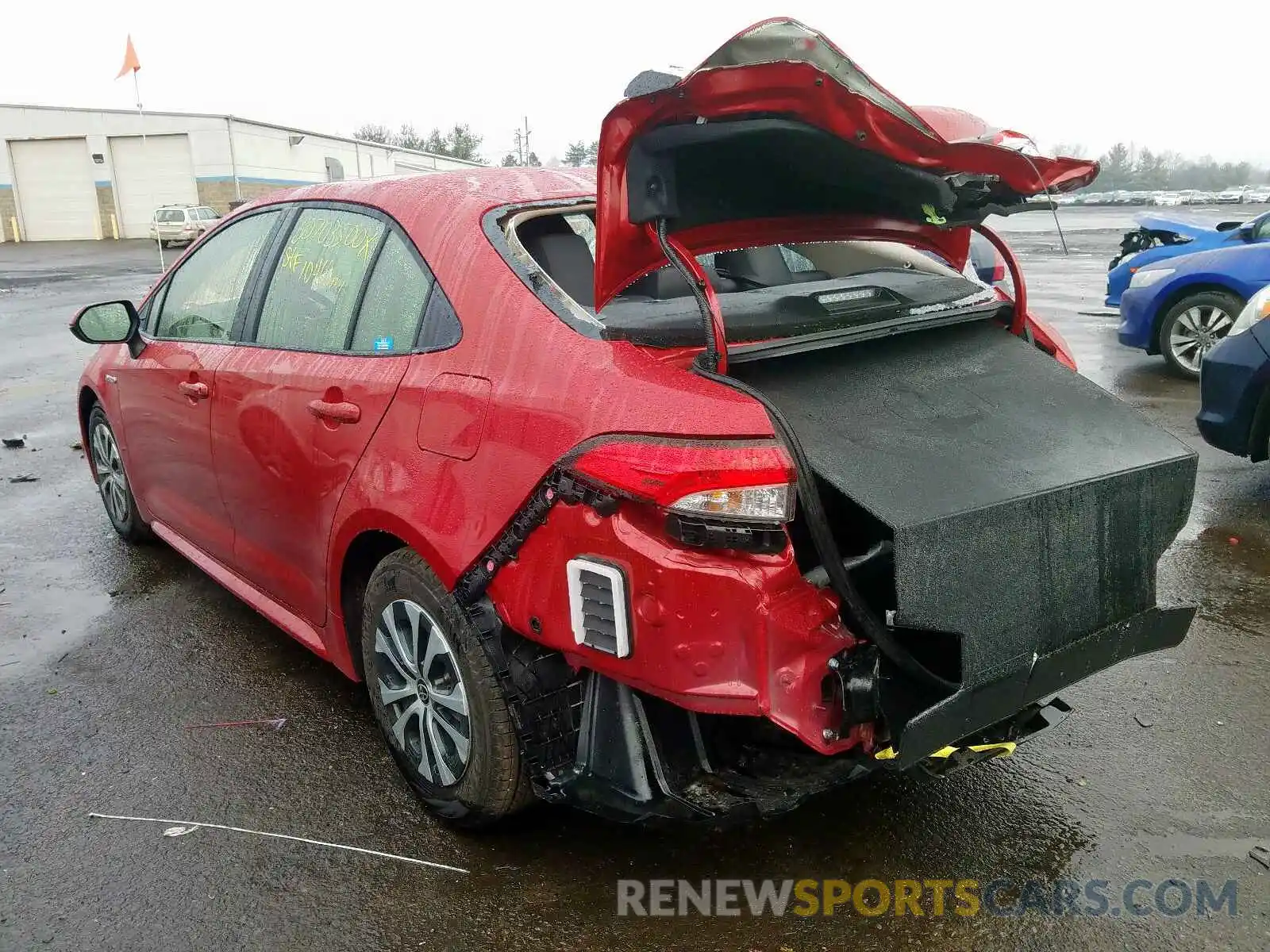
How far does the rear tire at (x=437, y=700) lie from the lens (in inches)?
95.9

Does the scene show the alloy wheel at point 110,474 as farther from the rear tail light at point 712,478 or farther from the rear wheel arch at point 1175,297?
the rear wheel arch at point 1175,297

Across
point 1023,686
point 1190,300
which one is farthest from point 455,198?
point 1190,300

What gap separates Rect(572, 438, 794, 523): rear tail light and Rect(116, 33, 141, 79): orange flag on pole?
29583 millimetres

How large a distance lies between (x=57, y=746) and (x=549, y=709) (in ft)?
6.39

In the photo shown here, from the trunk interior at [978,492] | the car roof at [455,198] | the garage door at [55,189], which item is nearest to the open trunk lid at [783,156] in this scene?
the trunk interior at [978,492]

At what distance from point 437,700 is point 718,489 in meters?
1.09

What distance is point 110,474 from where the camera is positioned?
509cm

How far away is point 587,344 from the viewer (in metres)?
2.27

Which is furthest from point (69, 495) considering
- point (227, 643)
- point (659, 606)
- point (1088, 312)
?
point (1088, 312)

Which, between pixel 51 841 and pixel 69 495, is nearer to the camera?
pixel 51 841

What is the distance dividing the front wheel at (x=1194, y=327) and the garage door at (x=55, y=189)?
44753mm

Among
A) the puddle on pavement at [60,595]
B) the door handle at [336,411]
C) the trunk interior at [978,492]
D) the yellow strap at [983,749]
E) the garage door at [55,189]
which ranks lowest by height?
the puddle on pavement at [60,595]

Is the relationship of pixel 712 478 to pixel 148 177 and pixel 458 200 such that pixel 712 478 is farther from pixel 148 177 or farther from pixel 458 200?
pixel 148 177

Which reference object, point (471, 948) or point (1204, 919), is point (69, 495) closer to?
point (471, 948)
